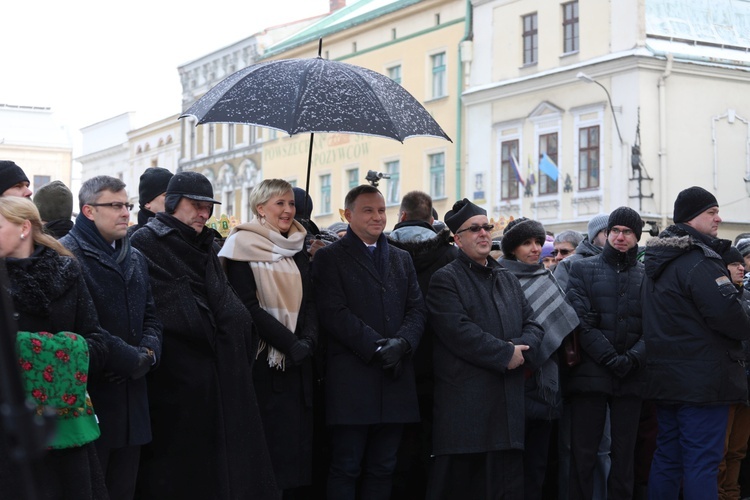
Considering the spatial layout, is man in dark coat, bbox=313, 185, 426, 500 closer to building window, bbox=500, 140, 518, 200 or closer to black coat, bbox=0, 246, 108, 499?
black coat, bbox=0, 246, 108, 499

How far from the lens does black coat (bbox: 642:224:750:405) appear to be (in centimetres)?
650

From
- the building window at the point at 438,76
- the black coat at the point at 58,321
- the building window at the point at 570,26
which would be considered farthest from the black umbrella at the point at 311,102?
the building window at the point at 438,76

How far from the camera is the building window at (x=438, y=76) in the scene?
35.9 meters

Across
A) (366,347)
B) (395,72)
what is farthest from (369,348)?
(395,72)

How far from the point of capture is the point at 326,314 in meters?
6.30

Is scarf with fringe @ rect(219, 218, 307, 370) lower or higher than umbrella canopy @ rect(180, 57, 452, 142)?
lower

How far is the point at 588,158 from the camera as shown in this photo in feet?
101

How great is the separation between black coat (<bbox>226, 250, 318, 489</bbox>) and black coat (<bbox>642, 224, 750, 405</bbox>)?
7.17 ft

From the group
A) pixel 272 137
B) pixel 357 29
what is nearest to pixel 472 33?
pixel 357 29

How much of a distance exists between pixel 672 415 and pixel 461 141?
93.5 ft

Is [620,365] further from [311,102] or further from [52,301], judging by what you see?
[52,301]

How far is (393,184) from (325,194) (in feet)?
15.0

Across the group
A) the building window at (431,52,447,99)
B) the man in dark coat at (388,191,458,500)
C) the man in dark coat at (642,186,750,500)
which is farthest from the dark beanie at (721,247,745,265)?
the building window at (431,52,447,99)

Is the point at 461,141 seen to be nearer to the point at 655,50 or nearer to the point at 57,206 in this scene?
the point at 655,50
